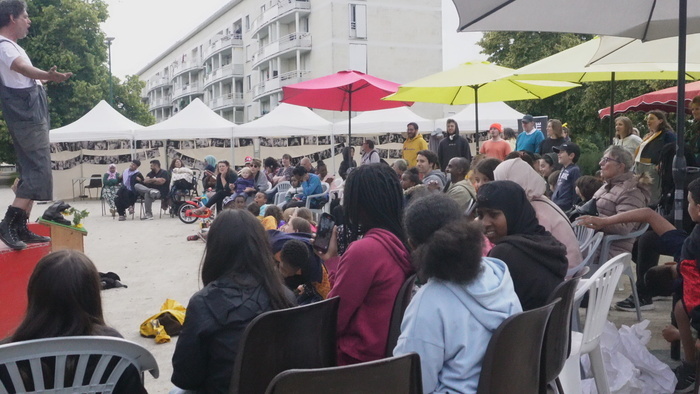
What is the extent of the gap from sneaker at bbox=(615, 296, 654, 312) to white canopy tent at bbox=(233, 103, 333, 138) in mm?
14863

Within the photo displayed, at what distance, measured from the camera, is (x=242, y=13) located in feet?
179

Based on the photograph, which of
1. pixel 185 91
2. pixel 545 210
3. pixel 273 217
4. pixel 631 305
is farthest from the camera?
pixel 185 91

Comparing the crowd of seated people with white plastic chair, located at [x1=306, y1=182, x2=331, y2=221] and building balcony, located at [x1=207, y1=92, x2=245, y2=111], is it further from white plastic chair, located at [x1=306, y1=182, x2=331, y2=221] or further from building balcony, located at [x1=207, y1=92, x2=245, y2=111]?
building balcony, located at [x1=207, y1=92, x2=245, y2=111]

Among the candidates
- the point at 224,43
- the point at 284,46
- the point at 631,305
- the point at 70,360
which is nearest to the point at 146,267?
the point at 631,305

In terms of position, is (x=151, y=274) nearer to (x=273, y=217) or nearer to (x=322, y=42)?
(x=273, y=217)

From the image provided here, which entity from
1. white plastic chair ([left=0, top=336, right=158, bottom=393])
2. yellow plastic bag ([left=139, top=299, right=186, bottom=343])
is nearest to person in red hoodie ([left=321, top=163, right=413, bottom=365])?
white plastic chair ([left=0, top=336, right=158, bottom=393])

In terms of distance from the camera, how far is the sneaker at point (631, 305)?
18.4ft

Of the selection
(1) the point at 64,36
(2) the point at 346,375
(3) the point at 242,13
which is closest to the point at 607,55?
(2) the point at 346,375

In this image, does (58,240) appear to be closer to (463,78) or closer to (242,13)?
(463,78)

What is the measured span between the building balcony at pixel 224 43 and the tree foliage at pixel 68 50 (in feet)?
65.0

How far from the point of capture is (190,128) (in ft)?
64.8

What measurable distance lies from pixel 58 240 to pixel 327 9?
36.3m

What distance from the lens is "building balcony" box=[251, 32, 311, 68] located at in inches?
1689

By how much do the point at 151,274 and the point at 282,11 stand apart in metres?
38.4
